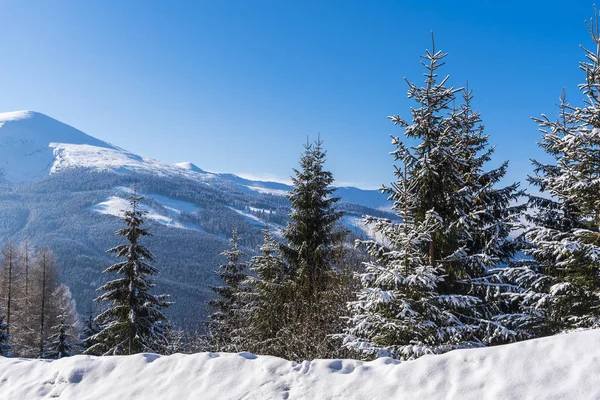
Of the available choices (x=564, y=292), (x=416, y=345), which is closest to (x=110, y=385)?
(x=416, y=345)

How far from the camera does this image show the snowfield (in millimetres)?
4066

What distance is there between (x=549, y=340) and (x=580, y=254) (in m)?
4.57

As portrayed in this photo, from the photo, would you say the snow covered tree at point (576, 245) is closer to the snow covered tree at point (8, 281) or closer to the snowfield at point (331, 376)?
the snowfield at point (331, 376)

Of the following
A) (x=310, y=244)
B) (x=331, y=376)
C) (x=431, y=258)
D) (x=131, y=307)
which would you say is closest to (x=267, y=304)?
(x=310, y=244)

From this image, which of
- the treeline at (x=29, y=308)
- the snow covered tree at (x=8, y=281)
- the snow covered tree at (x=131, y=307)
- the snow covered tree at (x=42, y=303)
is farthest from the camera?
the snow covered tree at (x=8, y=281)

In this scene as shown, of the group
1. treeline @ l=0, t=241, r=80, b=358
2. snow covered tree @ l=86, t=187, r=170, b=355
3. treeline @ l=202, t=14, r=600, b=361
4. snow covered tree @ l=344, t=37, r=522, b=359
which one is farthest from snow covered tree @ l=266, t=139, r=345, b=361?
treeline @ l=0, t=241, r=80, b=358

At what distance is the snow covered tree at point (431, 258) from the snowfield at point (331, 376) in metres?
3.00

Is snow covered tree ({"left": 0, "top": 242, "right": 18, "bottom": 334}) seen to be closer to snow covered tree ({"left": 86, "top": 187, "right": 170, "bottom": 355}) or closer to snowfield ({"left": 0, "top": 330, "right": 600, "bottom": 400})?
snow covered tree ({"left": 86, "top": 187, "right": 170, "bottom": 355})

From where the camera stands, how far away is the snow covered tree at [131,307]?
1583 centimetres

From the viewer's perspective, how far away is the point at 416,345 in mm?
7621

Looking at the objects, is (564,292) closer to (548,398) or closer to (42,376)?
(548,398)

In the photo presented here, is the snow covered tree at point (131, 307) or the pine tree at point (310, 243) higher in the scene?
the pine tree at point (310, 243)

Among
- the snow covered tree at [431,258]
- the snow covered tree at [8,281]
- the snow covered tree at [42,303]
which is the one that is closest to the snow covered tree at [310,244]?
the snow covered tree at [431,258]

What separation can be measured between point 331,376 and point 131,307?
13757 mm
